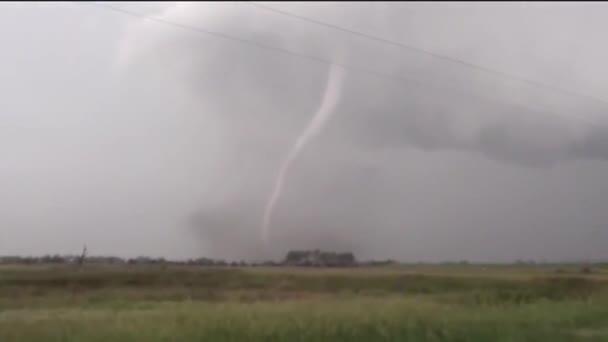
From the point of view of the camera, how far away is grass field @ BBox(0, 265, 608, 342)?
2011 cm

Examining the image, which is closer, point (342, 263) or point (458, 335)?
point (458, 335)

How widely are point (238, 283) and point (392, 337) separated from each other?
9.80 metres

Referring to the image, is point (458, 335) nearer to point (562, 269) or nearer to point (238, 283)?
point (238, 283)

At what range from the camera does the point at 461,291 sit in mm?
32156

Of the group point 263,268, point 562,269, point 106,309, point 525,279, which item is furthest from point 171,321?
point 562,269

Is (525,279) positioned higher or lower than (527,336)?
higher

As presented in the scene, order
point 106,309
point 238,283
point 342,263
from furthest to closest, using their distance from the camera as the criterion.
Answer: point 342,263 → point 238,283 → point 106,309

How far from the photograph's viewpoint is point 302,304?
26172 millimetres

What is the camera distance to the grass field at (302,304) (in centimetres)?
2011

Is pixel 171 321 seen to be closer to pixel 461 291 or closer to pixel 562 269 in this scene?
pixel 461 291

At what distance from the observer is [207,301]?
27.1 meters

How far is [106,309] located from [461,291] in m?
14.0

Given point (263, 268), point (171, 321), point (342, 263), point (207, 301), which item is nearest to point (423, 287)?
point (342, 263)

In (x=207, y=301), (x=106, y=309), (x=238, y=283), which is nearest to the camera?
(x=106, y=309)
